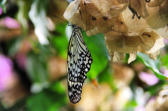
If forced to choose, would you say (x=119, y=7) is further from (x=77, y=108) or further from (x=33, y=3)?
(x=77, y=108)

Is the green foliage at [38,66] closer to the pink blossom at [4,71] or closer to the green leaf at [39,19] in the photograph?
the green leaf at [39,19]

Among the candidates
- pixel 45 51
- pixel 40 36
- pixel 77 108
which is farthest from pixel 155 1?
pixel 77 108

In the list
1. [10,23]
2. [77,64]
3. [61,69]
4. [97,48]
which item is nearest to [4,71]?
[61,69]

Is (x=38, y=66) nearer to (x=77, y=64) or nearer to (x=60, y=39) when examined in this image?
(x=60, y=39)

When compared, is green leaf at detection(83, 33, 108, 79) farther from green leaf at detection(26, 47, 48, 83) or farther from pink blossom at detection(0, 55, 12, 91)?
pink blossom at detection(0, 55, 12, 91)

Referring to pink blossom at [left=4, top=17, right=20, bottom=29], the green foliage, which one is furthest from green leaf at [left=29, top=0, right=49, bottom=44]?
pink blossom at [left=4, top=17, right=20, bottom=29]

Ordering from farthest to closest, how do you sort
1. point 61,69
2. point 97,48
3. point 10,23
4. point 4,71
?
1. point 4,71
2. point 61,69
3. point 10,23
4. point 97,48

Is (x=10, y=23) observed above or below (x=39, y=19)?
below
